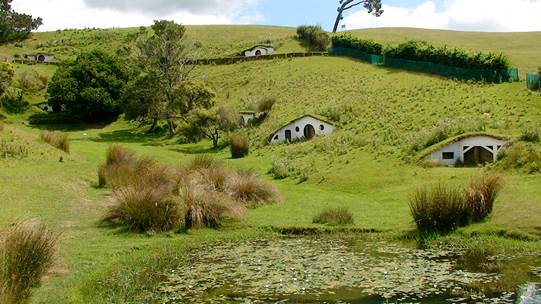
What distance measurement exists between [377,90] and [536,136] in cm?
3215

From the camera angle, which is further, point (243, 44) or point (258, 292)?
point (243, 44)

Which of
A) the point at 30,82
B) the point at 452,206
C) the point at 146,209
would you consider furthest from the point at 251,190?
the point at 30,82

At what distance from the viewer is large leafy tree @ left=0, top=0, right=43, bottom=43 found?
9225 cm

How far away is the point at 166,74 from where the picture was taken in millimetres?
75875

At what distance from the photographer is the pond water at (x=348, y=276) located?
51.8ft

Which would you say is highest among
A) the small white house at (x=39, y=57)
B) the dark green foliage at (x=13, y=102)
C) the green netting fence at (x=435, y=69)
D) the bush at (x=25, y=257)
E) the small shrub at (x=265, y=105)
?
the small white house at (x=39, y=57)

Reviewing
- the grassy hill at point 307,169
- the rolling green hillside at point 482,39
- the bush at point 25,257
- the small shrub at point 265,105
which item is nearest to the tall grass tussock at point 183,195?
the grassy hill at point 307,169

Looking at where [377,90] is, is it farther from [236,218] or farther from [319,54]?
[236,218]

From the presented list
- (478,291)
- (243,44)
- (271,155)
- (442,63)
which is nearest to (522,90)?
(442,63)

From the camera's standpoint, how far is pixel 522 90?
52.9m

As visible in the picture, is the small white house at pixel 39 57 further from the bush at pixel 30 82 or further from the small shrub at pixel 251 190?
the small shrub at pixel 251 190

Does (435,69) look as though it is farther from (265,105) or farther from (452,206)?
(452,206)

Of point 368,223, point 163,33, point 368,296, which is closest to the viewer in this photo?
point 368,296

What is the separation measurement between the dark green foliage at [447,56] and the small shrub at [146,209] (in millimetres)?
45887
